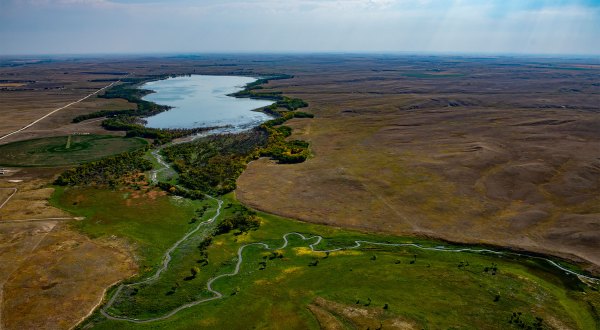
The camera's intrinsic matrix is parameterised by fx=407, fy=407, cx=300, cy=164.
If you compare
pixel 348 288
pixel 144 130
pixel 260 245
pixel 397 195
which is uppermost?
pixel 144 130

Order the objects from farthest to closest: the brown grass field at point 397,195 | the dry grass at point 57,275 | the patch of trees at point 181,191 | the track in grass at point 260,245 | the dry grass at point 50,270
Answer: the patch of trees at point 181,191 → the brown grass field at point 397,195 → the track in grass at point 260,245 → the dry grass at point 50,270 → the dry grass at point 57,275

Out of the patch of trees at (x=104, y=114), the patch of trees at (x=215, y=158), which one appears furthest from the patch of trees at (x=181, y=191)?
the patch of trees at (x=104, y=114)

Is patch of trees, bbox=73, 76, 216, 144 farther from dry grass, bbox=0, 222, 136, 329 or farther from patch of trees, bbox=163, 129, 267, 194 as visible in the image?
dry grass, bbox=0, 222, 136, 329

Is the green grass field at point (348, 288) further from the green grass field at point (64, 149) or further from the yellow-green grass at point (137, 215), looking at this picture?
the green grass field at point (64, 149)

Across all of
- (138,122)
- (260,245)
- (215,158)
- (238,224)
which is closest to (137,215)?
(238,224)

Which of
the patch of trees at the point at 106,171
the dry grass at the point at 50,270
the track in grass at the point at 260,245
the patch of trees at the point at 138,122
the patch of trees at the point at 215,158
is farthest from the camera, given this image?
the patch of trees at the point at 138,122

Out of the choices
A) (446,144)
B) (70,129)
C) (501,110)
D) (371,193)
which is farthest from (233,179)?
(501,110)

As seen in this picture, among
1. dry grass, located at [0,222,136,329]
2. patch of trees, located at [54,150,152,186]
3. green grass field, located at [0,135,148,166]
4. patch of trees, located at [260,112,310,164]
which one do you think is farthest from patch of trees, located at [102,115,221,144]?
dry grass, located at [0,222,136,329]

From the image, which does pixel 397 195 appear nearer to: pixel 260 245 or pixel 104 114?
pixel 260 245
